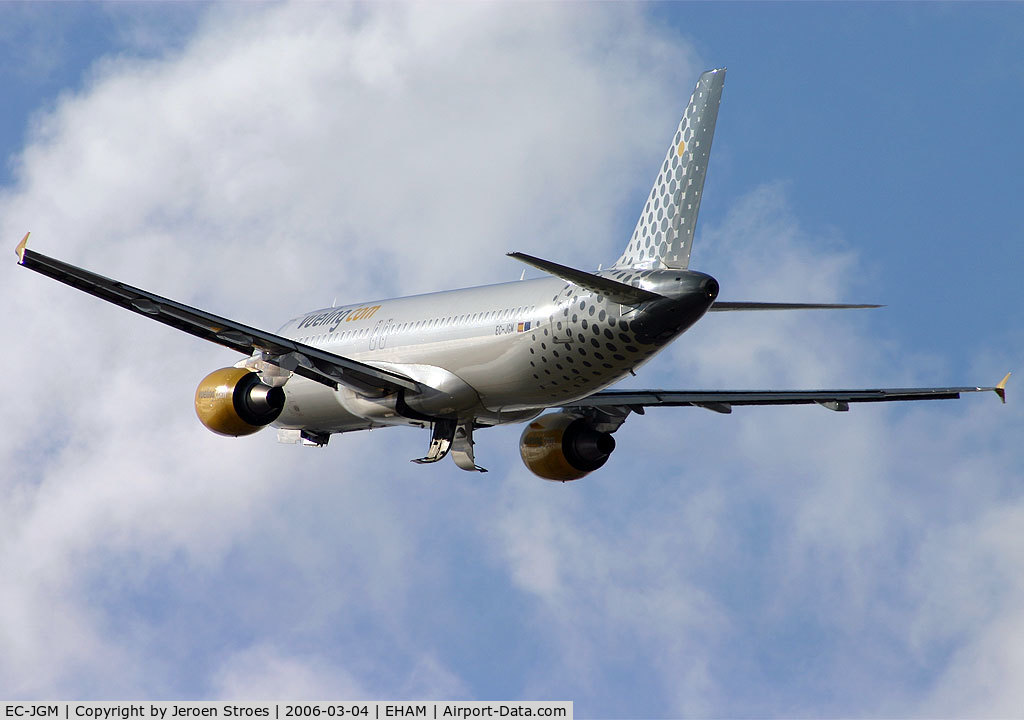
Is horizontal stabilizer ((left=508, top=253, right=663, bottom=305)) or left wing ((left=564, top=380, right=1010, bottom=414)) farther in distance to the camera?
left wing ((left=564, top=380, right=1010, bottom=414))

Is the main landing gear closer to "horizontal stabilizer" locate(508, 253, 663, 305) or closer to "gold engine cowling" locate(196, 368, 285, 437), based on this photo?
"gold engine cowling" locate(196, 368, 285, 437)

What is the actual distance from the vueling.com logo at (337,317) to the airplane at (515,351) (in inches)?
2.8

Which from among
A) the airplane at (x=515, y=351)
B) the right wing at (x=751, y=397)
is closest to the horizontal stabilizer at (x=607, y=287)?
the airplane at (x=515, y=351)

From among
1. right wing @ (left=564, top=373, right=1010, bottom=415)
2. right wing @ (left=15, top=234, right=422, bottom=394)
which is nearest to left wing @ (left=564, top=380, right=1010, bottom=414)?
right wing @ (left=564, top=373, right=1010, bottom=415)

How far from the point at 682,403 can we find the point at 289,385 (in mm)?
10920

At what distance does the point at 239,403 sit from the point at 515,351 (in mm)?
7848

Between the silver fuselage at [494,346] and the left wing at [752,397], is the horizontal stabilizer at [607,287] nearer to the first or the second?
the silver fuselage at [494,346]

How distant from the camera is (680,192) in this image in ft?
116

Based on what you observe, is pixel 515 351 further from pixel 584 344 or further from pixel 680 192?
pixel 680 192

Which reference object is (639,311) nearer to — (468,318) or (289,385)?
(468,318)

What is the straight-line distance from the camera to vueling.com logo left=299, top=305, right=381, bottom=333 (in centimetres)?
4256

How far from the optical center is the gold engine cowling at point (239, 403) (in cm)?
3941

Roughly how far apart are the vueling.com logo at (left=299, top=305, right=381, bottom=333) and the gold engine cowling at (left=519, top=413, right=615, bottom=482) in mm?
5920

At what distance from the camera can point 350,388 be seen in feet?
127
